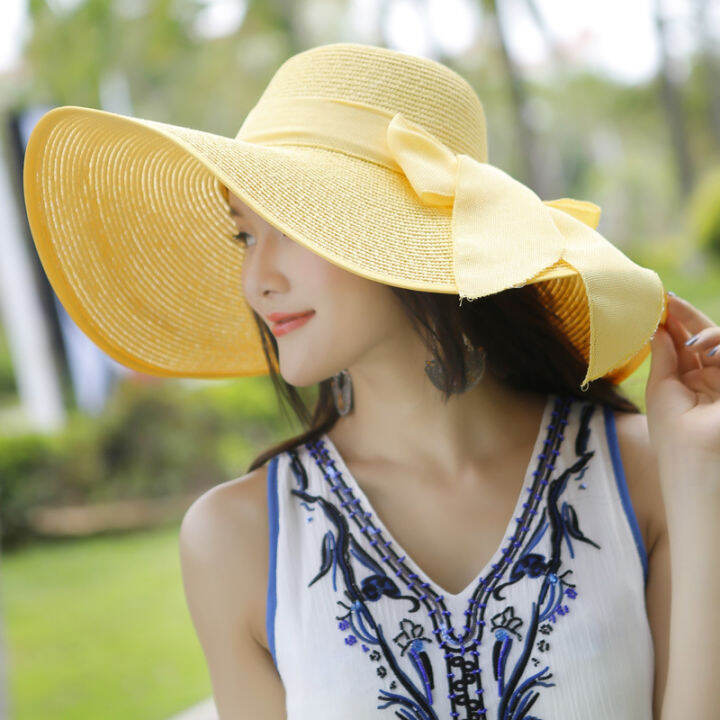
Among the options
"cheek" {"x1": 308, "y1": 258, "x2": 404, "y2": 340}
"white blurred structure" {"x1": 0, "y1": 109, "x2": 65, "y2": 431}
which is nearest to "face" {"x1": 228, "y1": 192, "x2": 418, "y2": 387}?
"cheek" {"x1": 308, "y1": 258, "x2": 404, "y2": 340}

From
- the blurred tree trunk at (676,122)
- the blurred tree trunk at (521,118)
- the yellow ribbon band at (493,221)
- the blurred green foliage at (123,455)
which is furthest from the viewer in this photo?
→ the blurred green foliage at (123,455)

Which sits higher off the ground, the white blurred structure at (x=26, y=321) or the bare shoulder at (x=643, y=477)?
the bare shoulder at (x=643, y=477)

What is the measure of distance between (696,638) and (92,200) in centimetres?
111

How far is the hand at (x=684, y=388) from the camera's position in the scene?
1.20 meters

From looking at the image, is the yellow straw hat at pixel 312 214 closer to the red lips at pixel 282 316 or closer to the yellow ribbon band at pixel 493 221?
the yellow ribbon band at pixel 493 221

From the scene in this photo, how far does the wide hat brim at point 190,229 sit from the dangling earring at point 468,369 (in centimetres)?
16

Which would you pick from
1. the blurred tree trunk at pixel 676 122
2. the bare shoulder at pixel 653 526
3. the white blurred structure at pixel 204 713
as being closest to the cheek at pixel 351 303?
the bare shoulder at pixel 653 526

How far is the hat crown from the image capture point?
126cm

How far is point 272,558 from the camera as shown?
1.33 m

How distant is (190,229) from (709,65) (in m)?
4.13

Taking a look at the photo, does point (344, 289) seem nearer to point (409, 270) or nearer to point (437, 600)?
point (409, 270)

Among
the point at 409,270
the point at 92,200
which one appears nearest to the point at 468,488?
A: the point at 409,270

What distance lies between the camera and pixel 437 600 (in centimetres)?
127

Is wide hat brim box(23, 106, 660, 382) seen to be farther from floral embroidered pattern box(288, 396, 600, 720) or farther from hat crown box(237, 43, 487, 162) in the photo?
floral embroidered pattern box(288, 396, 600, 720)
